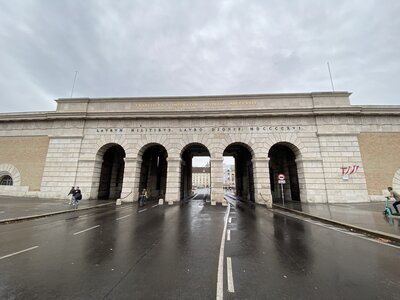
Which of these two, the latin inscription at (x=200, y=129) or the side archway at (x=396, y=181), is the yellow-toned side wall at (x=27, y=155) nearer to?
the latin inscription at (x=200, y=129)

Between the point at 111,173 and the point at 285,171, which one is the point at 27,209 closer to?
Result: the point at 111,173

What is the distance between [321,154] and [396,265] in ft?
57.8

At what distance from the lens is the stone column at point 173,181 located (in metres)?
20.9

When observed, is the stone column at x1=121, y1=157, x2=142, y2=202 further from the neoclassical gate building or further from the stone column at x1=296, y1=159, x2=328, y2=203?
the stone column at x1=296, y1=159, x2=328, y2=203

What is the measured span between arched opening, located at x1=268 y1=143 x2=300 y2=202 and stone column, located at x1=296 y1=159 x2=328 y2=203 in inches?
114

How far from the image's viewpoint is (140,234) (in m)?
7.71

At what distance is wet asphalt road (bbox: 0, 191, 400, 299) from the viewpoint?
11.5 feet

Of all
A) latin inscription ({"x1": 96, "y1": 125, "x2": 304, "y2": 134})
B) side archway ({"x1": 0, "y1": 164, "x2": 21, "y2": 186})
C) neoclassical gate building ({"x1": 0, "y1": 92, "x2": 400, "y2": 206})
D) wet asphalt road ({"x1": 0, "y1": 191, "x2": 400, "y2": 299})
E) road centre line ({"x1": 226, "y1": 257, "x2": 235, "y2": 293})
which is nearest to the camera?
wet asphalt road ({"x1": 0, "y1": 191, "x2": 400, "y2": 299})

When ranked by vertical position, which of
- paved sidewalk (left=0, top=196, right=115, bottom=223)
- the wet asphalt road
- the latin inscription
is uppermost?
the latin inscription

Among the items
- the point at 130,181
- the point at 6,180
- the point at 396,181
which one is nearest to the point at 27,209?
the point at 130,181

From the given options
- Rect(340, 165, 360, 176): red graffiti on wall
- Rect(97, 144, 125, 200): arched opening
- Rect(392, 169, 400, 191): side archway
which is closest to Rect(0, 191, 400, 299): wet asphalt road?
Rect(340, 165, 360, 176): red graffiti on wall

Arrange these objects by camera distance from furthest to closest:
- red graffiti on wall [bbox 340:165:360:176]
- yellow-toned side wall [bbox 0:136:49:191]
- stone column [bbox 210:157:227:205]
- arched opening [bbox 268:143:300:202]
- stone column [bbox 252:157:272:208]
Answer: arched opening [bbox 268:143:300:202] < yellow-toned side wall [bbox 0:136:49:191] < stone column [bbox 210:157:227:205] < stone column [bbox 252:157:272:208] < red graffiti on wall [bbox 340:165:360:176]

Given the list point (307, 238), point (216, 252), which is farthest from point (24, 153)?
point (307, 238)

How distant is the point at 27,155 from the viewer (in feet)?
73.5
